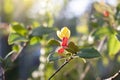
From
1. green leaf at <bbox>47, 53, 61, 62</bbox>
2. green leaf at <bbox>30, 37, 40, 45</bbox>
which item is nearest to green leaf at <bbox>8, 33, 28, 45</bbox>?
green leaf at <bbox>30, 37, 40, 45</bbox>

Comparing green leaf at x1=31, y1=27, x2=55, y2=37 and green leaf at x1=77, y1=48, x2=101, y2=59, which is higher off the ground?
green leaf at x1=77, y1=48, x2=101, y2=59

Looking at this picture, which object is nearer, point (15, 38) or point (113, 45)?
point (15, 38)

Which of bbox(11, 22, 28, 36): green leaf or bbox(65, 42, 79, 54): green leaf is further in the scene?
bbox(11, 22, 28, 36): green leaf

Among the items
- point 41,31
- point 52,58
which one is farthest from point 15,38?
point 52,58

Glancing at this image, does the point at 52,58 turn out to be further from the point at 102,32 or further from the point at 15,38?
the point at 102,32

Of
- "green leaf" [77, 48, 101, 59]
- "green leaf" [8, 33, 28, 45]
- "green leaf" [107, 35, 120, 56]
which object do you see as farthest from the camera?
"green leaf" [107, 35, 120, 56]

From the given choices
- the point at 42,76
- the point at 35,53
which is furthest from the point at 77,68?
the point at 35,53

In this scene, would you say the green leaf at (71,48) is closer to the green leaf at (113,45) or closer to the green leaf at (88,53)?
the green leaf at (88,53)

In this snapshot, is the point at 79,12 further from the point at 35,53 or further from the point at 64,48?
the point at 64,48

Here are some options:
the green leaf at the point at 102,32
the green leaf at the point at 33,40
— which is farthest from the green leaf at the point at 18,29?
the green leaf at the point at 102,32

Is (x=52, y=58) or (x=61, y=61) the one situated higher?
(x=52, y=58)

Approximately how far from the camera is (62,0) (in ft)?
3.52

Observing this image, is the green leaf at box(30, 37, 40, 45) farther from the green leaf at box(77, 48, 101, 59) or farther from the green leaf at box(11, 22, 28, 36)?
the green leaf at box(77, 48, 101, 59)

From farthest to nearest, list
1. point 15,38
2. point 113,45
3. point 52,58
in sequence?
point 113,45 → point 15,38 → point 52,58
